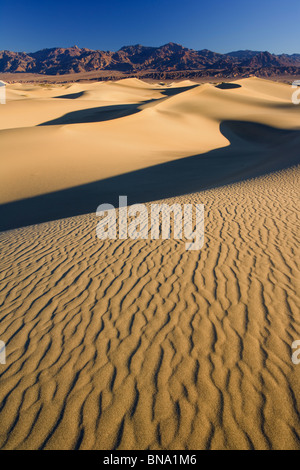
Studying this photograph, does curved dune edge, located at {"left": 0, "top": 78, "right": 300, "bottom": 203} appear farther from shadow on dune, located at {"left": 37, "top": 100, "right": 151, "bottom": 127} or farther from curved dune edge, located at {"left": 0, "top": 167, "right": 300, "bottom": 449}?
curved dune edge, located at {"left": 0, "top": 167, "right": 300, "bottom": 449}

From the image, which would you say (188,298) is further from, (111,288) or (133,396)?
(133,396)

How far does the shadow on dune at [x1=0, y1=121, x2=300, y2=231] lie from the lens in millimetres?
11266

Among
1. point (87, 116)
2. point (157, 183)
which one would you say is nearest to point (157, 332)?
point (157, 183)

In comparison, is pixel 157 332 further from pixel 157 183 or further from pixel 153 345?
pixel 157 183

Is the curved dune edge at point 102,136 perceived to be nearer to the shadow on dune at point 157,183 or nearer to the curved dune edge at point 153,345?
the shadow on dune at point 157,183

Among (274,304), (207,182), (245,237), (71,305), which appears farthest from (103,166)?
(274,304)

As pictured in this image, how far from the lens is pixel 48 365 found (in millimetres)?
3482

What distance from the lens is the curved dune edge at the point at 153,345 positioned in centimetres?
275

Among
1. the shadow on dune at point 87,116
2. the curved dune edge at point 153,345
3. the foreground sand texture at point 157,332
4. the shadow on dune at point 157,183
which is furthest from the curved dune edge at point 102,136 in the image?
the curved dune edge at point 153,345

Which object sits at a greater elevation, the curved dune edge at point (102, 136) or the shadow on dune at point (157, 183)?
the curved dune edge at point (102, 136)

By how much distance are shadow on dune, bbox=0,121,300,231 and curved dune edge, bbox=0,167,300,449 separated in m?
5.14

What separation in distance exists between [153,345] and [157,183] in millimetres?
11121

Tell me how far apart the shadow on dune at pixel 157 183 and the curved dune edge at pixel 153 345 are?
514 cm

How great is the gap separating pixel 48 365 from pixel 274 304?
3.17 m
